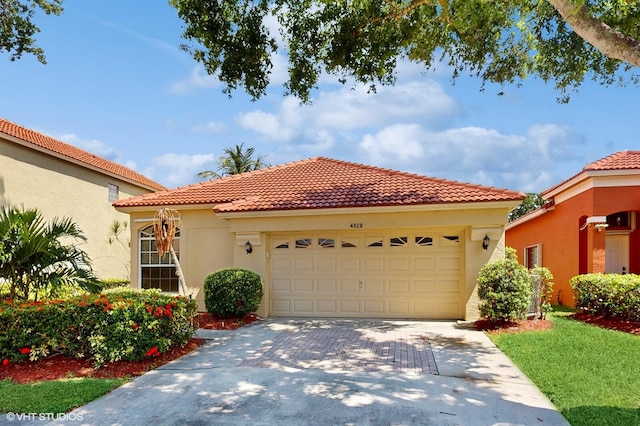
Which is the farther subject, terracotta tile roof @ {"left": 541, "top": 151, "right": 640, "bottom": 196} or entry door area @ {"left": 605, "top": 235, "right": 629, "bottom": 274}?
entry door area @ {"left": 605, "top": 235, "right": 629, "bottom": 274}

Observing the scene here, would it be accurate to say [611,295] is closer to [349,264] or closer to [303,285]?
[349,264]

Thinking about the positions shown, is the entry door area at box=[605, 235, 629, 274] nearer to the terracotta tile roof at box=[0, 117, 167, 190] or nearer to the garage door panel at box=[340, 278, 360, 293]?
the garage door panel at box=[340, 278, 360, 293]

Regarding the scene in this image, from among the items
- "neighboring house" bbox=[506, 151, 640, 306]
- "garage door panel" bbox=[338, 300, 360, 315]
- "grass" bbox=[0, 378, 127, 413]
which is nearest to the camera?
"grass" bbox=[0, 378, 127, 413]

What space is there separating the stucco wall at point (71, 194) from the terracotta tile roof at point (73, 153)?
0.40m

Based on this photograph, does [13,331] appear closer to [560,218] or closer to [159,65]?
[159,65]

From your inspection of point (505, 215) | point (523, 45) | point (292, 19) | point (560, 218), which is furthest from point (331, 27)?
point (560, 218)

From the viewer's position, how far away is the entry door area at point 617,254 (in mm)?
14617

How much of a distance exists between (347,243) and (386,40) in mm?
5715

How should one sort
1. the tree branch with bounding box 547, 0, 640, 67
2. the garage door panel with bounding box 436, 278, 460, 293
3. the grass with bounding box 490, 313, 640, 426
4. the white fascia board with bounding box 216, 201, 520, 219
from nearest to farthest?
the grass with bounding box 490, 313, 640, 426 → the tree branch with bounding box 547, 0, 640, 67 → the white fascia board with bounding box 216, 201, 520, 219 → the garage door panel with bounding box 436, 278, 460, 293

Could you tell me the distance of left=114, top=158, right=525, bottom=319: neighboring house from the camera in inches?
428

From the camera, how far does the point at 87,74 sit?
12.1 meters

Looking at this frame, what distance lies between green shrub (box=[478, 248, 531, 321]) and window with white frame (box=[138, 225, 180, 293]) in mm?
9198

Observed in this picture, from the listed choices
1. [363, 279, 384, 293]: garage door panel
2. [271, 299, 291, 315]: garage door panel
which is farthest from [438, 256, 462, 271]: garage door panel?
[271, 299, 291, 315]: garage door panel

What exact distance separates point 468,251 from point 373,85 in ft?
17.9
